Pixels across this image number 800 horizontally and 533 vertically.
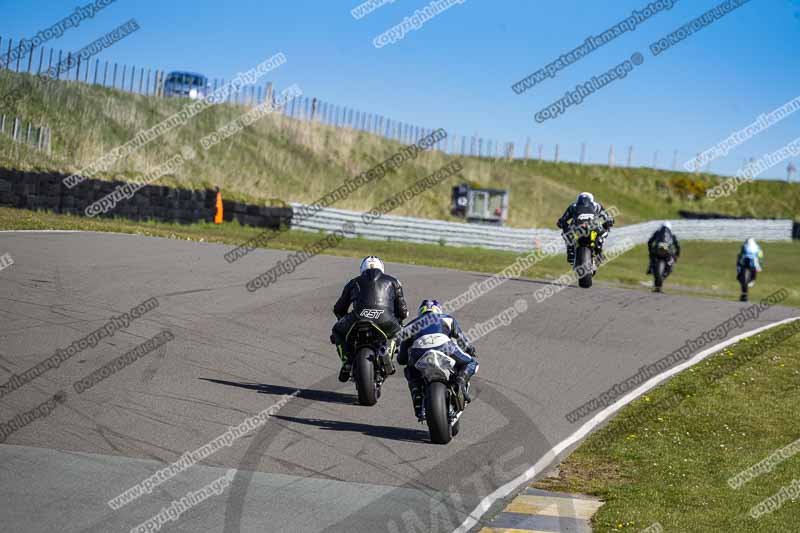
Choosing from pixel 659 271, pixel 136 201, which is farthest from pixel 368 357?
pixel 136 201

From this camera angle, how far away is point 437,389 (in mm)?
9602

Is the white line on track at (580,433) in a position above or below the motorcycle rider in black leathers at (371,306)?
below

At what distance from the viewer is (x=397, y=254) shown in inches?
1149

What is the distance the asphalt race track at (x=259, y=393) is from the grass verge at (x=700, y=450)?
0.68 metres

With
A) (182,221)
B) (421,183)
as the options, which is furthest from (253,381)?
(421,183)

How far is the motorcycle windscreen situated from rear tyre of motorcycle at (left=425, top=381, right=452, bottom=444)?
0.07 metres

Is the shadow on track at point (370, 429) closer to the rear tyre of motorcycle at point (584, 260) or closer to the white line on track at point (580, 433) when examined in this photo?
the white line on track at point (580, 433)

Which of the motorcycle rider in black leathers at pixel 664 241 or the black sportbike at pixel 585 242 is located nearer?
the black sportbike at pixel 585 242

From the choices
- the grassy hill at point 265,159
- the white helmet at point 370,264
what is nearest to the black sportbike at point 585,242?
the white helmet at point 370,264

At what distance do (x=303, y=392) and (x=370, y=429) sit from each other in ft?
4.60

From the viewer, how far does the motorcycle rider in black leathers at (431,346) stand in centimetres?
985

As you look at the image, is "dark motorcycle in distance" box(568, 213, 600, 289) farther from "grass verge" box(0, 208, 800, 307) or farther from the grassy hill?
the grassy hill

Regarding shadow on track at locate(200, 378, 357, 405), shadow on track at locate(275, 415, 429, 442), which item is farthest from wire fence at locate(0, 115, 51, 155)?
shadow on track at locate(275, 415, 429, 442)

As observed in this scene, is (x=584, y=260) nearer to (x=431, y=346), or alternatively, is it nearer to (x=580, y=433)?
(x=580, y=433)
